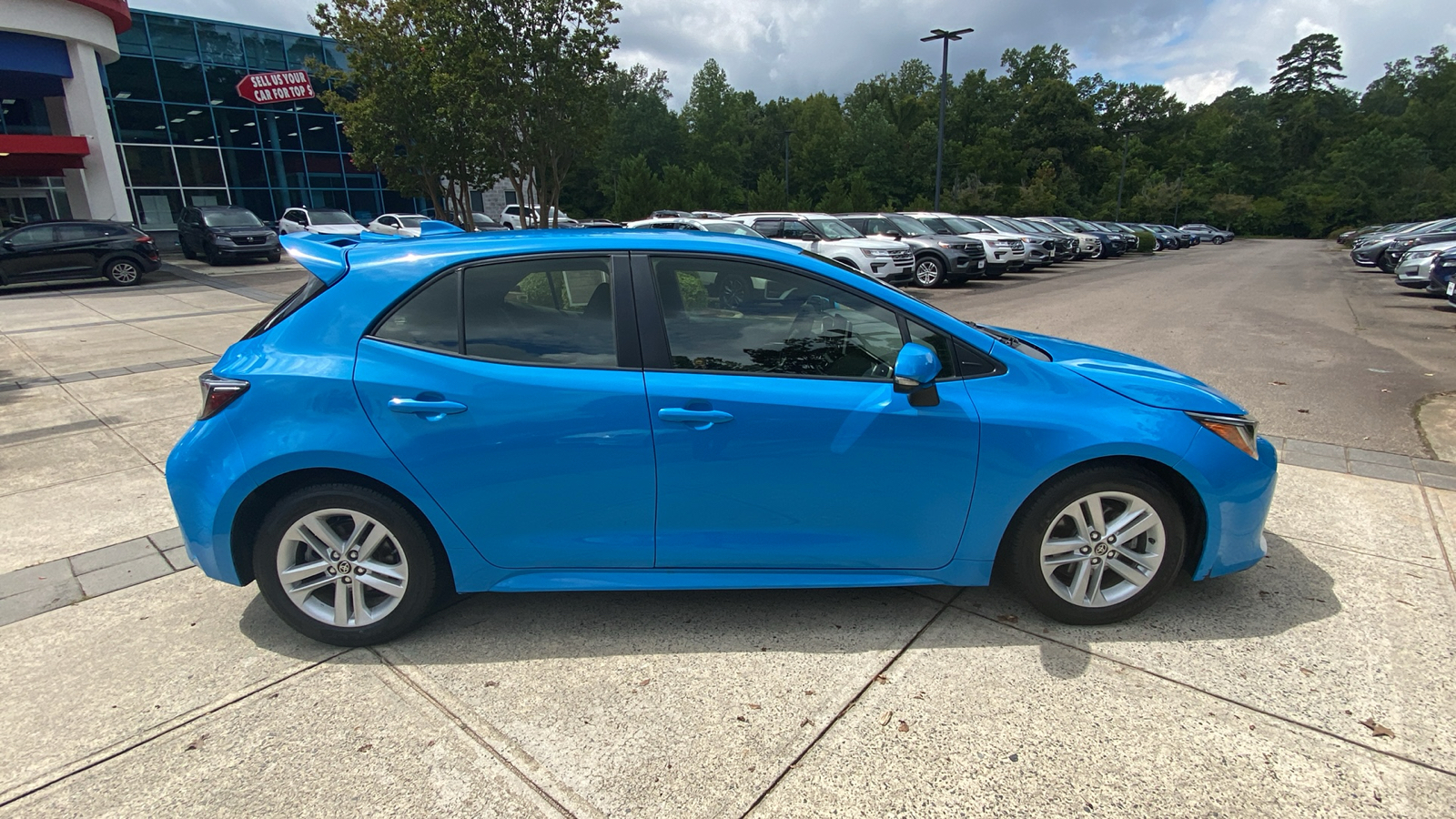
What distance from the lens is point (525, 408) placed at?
276cm

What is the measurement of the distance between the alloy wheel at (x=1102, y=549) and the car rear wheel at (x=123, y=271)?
21.9 metres

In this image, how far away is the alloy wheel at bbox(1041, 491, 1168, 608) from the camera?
9.70ft

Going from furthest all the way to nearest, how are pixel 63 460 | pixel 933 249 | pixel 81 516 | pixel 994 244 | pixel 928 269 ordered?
pixel 994 244
pixel 928 269
pixel 933 249
pixel 63 460
pixel 81 516

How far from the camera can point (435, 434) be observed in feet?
9.05

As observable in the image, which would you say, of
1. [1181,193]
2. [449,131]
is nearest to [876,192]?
[1181,193]

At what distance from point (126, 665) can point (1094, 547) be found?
3829 millimetres

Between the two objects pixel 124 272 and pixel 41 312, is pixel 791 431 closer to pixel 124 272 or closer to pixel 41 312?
pixel 41 312

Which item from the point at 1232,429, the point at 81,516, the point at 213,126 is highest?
the point at 213,126

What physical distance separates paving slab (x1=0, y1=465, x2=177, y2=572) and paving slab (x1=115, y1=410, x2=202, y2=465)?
1.40 feet

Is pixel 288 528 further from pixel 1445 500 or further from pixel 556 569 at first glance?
pixel 1445 500

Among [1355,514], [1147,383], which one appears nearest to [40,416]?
[1147,383]

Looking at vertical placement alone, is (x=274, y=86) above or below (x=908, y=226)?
above

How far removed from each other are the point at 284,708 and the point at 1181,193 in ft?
304

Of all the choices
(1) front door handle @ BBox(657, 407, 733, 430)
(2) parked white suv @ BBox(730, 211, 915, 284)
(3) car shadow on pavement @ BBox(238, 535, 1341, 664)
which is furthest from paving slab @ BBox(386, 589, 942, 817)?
(2) parked white suv @ BBox(730, 211, 915, 284)
